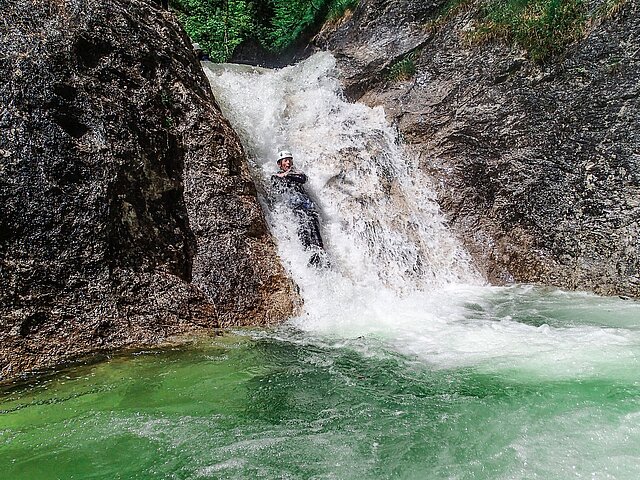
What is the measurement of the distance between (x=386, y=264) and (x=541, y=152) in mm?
3089

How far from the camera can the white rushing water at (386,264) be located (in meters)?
4.35

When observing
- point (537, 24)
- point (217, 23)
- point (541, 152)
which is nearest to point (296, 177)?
point (541, 152)

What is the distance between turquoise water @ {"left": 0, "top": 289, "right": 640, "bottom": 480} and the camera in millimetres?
2617

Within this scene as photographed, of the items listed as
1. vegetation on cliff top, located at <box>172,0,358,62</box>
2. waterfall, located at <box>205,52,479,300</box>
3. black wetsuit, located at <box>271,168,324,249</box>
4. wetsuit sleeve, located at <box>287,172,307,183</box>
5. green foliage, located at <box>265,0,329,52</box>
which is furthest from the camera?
vegetation on cliff top, located at <box>172,0,358,62</box>

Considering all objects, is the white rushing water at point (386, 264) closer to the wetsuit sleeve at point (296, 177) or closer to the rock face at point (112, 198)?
the wetsuit sleeve at point (296, 177)

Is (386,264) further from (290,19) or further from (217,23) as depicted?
(217,23)

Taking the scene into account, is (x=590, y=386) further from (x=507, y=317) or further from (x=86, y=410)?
(x=86, y=410)

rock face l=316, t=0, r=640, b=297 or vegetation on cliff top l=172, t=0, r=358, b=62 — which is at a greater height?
vegetation on cliff top l=172, t=0, r=358, b=62

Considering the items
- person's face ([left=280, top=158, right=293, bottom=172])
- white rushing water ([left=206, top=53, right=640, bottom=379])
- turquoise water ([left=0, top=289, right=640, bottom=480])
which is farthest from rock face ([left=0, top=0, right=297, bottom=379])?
person's face ([left=280, top=158, right=293, bottom=172])

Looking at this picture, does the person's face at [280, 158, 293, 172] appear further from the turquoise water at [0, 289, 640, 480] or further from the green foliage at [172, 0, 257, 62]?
the green foliage at [172, 0, 257, 62]

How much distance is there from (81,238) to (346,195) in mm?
4274

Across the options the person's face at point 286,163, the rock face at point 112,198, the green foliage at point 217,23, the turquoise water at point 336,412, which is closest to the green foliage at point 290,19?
the green foliage at point 217,23

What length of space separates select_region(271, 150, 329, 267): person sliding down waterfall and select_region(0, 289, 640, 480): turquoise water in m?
1.92

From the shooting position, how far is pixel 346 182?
8.09m
